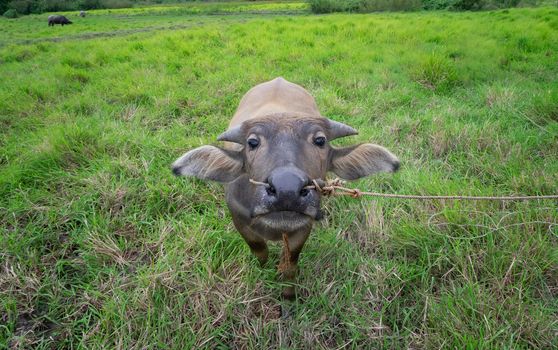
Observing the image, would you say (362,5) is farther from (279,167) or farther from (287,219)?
(287,219)

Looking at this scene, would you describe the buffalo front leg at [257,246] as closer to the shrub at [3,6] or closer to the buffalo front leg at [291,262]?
the buffalo front leg at [291,262]

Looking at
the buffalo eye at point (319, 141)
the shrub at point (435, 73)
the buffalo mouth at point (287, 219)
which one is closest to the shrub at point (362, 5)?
the shrub at point (435, 73)

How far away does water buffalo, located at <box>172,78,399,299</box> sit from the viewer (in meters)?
1.72

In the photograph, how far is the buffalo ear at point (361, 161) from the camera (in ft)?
7.47

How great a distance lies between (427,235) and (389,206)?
1.59 feet

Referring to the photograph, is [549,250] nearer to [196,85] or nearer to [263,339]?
[263,339]

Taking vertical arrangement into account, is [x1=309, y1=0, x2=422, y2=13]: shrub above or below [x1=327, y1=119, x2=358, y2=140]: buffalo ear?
above

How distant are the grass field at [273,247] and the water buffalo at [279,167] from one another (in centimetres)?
40

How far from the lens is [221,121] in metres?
4.52

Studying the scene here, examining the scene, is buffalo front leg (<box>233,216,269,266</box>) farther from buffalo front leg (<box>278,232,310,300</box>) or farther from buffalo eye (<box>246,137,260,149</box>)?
buffalo eye (<box>246,137,260,149</box>)

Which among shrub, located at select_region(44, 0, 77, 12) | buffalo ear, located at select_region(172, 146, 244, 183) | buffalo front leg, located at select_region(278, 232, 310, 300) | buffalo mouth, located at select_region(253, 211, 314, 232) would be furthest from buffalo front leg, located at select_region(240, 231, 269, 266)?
shrub, located at select_region(44, 0, 77, 12)

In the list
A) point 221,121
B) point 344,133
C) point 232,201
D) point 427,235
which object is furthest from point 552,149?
point 221,121

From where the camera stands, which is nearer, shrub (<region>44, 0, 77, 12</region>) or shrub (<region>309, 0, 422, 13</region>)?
shrub (<region>309, 0, 422, 13</region>)

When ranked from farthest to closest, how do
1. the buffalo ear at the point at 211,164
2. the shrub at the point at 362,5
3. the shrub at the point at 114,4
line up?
the shrub at the point at 114,4 < the shrub at the point at 362,5 < the buffalo ear at the point at 211,164
